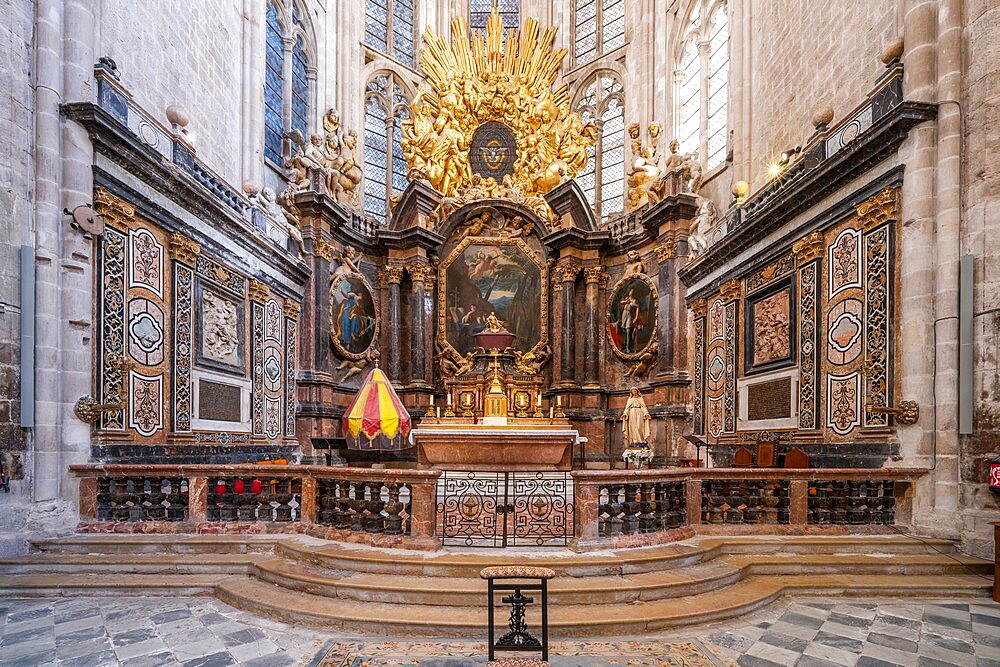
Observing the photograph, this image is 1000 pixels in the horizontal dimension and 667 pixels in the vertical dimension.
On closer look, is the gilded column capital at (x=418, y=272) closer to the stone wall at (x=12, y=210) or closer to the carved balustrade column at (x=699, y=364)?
the carved balustrade column at (x=699, y=364)

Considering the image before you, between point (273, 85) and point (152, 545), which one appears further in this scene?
point (273, 85)

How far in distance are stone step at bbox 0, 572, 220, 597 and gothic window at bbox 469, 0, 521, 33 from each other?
2259cm

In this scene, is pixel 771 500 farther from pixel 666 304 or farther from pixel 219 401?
pixel 219 401

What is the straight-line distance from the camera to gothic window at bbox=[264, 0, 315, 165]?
655 inches

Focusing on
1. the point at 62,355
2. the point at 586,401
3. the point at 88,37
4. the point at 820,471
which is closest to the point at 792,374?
the point at 820,471

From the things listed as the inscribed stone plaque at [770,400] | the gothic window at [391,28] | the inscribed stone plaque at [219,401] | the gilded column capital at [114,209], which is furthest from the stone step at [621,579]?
the gothic window at [391,28]

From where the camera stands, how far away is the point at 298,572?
21.0 feet

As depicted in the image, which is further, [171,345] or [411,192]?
[411,192]

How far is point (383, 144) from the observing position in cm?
2223

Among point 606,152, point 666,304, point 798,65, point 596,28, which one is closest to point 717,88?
point 798,65

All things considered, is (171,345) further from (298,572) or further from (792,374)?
(792,374)

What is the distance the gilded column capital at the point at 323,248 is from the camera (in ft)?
52.7

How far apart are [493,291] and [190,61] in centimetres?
960

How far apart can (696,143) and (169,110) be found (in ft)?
44.9
